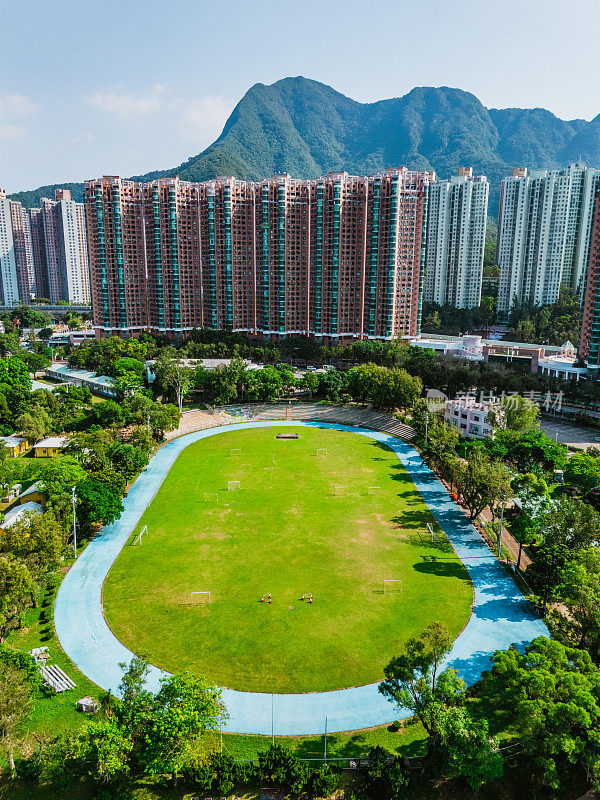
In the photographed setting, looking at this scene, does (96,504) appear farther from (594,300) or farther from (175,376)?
(594,300)

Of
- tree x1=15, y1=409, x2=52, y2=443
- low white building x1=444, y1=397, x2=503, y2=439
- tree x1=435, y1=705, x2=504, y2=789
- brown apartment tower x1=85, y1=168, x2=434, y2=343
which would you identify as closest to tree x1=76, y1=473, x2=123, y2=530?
tree x1=15, y1=409, x2=52, y2=443

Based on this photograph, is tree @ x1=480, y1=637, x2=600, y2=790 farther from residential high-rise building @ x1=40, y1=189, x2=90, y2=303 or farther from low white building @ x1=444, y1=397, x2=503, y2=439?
residential high-rise building @ x1=40, y1=189, x2=90, y2=303

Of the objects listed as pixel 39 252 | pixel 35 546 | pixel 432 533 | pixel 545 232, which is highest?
pixel 545 232

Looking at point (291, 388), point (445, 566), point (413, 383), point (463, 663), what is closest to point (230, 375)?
point (291, 388)

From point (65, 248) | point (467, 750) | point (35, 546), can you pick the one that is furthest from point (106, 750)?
point (65, 248)

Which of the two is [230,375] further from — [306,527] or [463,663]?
[463,663]

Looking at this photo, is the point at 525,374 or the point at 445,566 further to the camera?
the point at 525,374

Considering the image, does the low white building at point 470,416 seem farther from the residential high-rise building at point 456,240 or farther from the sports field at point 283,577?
the residential high-rise building at point 456,240
